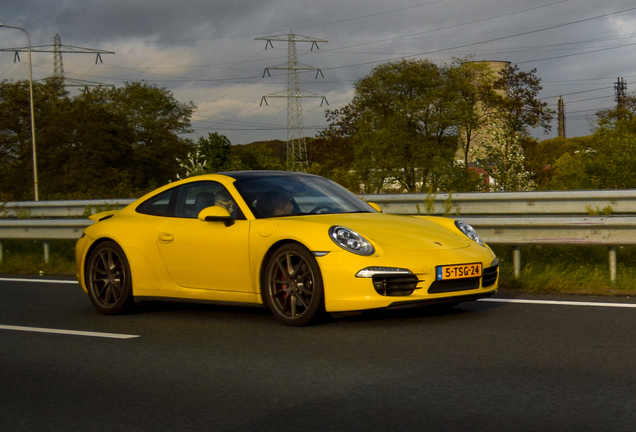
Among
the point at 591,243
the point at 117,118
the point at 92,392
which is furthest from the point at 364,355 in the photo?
the point at 117,118

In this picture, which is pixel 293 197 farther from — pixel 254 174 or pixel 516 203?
pixel 516 203

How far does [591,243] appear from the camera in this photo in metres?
8.70

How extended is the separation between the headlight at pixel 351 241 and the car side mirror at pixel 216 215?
971 mm

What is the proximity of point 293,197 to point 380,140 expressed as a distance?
1923 inches

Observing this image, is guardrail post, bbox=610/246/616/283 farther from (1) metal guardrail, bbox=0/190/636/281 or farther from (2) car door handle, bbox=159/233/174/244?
(2) car door handle, bbox=159/233/174/244

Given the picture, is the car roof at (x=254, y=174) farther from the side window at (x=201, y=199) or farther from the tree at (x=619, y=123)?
the tree at (x=619, y=123)

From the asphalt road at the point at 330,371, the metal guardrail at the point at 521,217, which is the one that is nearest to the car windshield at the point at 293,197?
the asphalt road at the point at 330,371

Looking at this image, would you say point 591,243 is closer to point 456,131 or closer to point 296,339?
point 296,339

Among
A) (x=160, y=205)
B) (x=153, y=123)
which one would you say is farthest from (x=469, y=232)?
(x=153, y=123)

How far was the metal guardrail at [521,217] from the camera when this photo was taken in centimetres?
869

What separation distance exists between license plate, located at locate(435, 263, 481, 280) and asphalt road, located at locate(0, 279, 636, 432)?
0.37 meters

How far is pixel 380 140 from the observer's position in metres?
55.9

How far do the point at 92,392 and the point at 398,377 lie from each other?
1.69 m

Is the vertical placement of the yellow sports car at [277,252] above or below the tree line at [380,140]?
below
